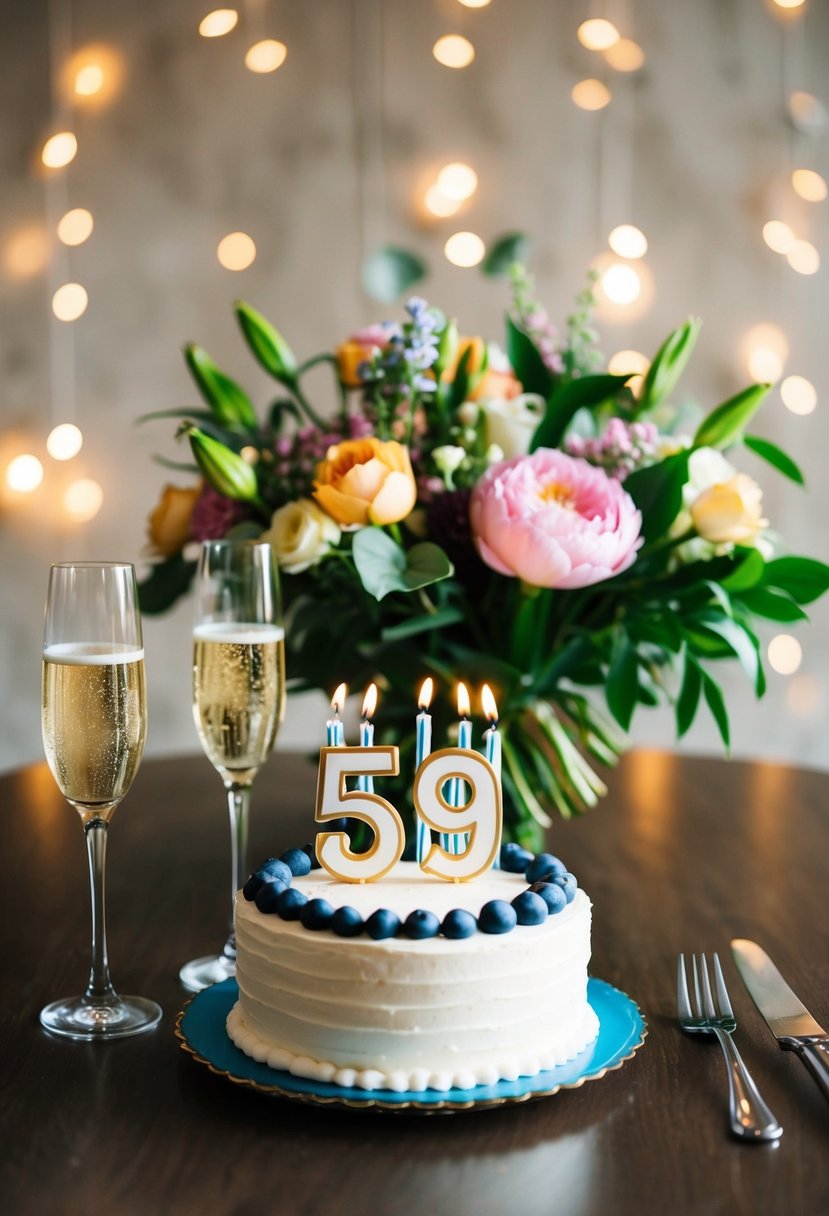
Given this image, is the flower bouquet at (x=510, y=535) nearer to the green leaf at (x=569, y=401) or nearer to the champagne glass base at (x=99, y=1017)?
the green leaf at (x=569, y=401)

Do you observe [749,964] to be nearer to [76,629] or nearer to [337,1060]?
[337,1060]

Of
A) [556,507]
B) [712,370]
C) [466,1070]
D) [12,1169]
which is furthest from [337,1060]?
[712,370]

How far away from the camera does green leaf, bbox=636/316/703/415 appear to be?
4.50 ft

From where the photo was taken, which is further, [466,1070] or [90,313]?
[90,313]

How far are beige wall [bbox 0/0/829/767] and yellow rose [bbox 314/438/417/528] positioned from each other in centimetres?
181

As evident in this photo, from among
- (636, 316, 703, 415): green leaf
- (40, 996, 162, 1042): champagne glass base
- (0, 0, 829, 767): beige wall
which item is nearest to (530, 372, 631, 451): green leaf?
(636, 316, 703, 415): green leaf

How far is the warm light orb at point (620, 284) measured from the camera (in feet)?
9.74

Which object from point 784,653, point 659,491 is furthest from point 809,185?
point 659,491

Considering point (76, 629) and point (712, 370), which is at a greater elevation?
point (712, 370)

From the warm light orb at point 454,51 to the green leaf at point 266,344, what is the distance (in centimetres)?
172

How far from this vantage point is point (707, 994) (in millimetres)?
931

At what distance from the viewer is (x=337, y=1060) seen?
77cm

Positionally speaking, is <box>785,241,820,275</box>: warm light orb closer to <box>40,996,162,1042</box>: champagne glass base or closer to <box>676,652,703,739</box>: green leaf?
<box>676,652,703,739</box>: green leaf

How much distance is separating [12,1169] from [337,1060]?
0.19 meters
